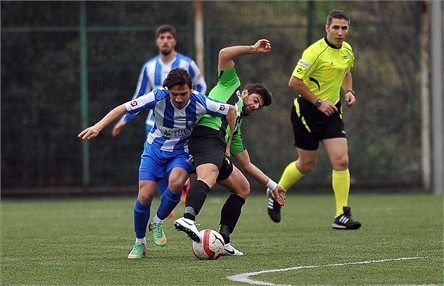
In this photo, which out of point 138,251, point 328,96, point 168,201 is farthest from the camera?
point 328,96

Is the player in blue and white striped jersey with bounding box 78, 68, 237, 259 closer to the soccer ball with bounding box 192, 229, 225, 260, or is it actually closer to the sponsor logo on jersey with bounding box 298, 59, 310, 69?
the soccer ball with bounding box 192, 229, 225, 260

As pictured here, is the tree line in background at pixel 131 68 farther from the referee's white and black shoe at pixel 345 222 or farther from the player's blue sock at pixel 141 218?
the player's blue sock at pixel 141 218

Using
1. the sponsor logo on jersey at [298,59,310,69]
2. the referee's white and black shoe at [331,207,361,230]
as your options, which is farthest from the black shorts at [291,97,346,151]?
the referee's white and black shoe at [331,207,361,230]

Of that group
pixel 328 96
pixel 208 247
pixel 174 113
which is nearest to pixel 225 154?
pixel 174 113

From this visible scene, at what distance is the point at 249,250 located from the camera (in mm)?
8586

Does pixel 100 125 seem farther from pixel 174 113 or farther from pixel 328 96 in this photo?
pixel 328 96

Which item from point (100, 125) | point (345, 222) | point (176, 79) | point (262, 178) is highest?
point (176, 79)

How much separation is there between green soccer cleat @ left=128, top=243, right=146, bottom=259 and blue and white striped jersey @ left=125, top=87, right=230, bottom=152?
0.73 metres

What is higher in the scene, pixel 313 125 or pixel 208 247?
pixel 313 125

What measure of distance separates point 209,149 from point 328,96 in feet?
10.1

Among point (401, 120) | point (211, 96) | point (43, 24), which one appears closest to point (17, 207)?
point (43, 24)

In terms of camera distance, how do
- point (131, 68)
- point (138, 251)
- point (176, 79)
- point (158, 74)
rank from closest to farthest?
1. point (176, 79)
2. point (138, 251)
3. point (158, 74)
4. point (131, 68)

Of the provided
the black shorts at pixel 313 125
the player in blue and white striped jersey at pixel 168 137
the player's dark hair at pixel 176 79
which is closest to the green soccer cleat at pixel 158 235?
the player in blue and white striped jersey at pixel 168 137

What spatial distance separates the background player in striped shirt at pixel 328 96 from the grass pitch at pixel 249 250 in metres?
0.51
